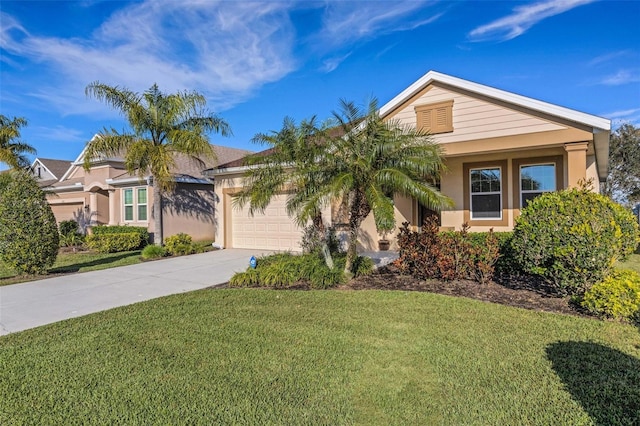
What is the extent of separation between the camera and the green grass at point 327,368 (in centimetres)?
295

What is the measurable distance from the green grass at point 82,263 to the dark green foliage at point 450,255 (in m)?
9.10

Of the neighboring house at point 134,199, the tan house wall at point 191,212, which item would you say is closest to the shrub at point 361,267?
the tan house wall at point 191,212

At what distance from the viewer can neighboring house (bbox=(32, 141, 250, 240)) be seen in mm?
16266

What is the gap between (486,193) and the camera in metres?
11.5

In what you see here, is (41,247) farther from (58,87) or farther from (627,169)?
(627,169)

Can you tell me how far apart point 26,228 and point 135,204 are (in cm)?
842

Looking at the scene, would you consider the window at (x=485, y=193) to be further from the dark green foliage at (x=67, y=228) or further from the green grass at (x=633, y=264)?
the dark green foliage at (x=67, y=228)

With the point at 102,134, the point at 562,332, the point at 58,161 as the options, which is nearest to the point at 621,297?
the point at 562,332

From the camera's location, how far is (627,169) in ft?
83.2

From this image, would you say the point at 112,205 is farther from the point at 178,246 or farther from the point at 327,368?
the point at 327,368

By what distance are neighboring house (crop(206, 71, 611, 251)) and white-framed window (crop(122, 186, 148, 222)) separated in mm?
7870

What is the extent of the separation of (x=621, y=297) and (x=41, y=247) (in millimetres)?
12122

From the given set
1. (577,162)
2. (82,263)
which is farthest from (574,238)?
(82,263)

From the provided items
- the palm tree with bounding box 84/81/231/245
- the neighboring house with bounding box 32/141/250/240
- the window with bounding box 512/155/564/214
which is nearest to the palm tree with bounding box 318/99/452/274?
the window with bounding box 512/155/564/214
